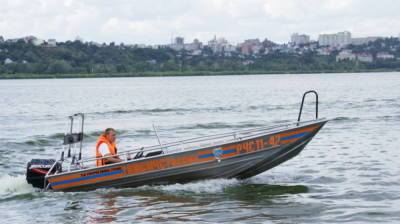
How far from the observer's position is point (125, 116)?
45.0 metres

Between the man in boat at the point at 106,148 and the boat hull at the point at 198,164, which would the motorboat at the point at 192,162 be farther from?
the man in boat at the point at 106,148

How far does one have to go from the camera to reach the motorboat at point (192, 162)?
16.7 m

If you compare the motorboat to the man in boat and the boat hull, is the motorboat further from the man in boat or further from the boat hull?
the man in boat

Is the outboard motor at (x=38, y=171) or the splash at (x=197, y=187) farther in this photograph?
the outboard motor at (x=38, y=171)

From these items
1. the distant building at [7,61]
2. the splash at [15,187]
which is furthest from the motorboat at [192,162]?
the distant building at [7,61]

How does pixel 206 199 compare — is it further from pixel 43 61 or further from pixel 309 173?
pixel 43 61

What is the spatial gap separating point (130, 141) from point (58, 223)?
1517cm

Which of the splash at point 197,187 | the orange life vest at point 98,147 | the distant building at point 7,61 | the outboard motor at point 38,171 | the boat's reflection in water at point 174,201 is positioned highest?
the distant building at point 7,61

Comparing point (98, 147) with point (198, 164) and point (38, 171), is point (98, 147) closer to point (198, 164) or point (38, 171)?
point (38, 171)

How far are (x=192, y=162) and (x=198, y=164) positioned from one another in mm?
153

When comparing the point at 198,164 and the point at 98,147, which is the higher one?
the point at 98,147

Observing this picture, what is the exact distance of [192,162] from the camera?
16844 millimetres

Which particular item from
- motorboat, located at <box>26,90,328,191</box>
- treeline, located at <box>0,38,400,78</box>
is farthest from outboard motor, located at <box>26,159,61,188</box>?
treeline, located at <box>0,38,400,78</box>

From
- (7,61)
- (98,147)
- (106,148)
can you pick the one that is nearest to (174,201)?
(106,148)
